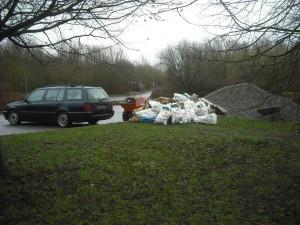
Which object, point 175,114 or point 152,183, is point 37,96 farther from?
point 152,183

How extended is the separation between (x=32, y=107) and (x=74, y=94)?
2.06 meters

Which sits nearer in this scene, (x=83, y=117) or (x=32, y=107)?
(x=83, y=117)

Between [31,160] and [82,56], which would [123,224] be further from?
[31,160]

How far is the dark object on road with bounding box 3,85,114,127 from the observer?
15.2m

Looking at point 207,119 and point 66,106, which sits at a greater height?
point 66,106

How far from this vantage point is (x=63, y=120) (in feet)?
50.9

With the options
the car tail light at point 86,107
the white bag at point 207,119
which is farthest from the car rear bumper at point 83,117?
the white bag at point 207,119

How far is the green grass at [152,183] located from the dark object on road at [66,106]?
6902 mm

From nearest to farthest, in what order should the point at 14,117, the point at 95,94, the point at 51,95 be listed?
the point at 95,94 → the point at 51,95 → the point at 14,117

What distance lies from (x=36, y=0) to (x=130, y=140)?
4195 millimetres

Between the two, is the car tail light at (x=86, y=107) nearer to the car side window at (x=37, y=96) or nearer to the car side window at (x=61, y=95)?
the car side window at (x=61, y=95)

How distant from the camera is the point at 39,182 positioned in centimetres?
586

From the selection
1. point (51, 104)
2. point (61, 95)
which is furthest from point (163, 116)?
point (51, 104)

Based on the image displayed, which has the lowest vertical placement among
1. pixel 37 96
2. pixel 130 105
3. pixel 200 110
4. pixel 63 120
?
pixel 63 120
